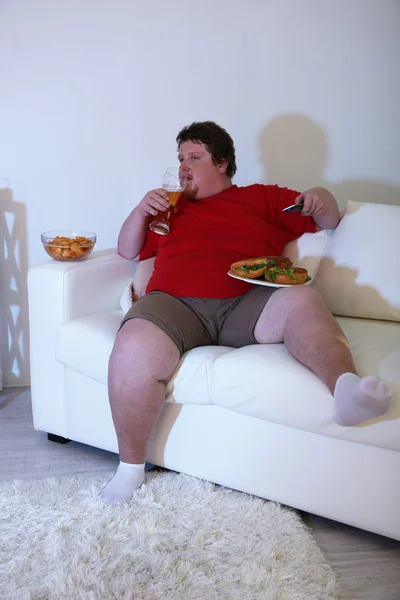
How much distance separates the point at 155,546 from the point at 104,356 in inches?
23.5

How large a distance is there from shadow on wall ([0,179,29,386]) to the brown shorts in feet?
3.00

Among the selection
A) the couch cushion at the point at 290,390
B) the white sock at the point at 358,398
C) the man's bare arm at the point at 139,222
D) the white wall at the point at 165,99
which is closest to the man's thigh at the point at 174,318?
the couch cushion at the point at 290,390

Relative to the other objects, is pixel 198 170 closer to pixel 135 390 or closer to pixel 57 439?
pixel 135 390

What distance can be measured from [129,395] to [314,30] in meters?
1.75

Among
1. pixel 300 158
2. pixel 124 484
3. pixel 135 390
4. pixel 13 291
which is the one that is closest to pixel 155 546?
pixel 124 484

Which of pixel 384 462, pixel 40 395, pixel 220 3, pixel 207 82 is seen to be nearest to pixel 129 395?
pixel 40 395

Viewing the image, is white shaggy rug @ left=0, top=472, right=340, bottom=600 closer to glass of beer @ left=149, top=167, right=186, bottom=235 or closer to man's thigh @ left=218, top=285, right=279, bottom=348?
man's thigh @ left=218, top=285, right=279, bottom=348

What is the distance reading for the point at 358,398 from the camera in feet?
5.17

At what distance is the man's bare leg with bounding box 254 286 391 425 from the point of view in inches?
62.2

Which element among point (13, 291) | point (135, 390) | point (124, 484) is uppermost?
point (135, 390)

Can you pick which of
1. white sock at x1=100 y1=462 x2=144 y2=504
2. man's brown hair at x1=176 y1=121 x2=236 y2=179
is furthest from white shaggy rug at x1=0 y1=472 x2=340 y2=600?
man's brown hair at x1=176 y1=121 x2=236 y2=179

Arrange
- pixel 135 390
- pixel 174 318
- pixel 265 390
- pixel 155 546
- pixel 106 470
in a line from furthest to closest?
pixel 106 470
pixel 174 318
pixel 135 390
pixel 265 390
pixel 155 546

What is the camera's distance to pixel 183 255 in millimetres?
2258

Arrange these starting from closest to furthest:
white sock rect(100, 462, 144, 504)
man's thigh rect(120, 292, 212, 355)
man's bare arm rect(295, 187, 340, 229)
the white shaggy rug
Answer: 1. the white shaggy rug
2. white sock rect(100, 462, 144, 504)
3. man's thigh rect(120, 292, 212, 355)
4. man's bare arm rect(295, 187, 340, 229)
